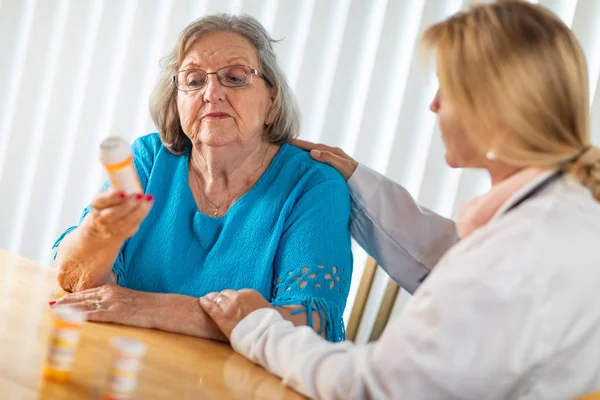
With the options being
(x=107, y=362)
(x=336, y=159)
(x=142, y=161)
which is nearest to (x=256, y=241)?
(x=336, y=159)

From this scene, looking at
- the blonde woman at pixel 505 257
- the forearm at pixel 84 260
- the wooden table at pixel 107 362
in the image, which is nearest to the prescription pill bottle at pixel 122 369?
the wooden table at pixel 107 362

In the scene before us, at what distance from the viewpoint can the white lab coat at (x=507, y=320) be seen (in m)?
0.96

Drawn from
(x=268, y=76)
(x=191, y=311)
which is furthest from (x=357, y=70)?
(x=191, y=311)

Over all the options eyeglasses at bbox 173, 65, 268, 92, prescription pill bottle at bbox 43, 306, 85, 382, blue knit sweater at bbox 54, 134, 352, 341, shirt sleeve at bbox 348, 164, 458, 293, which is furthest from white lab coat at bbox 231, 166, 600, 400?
eyeglasses at bbox 173, 65, 268, 92

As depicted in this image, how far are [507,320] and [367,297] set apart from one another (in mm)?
1035

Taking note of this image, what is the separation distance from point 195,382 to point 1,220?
7.79 ft

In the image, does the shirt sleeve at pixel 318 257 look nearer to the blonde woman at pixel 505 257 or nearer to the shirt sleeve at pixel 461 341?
the blonde woman at pixel 505 257

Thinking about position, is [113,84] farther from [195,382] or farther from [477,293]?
[477,293]

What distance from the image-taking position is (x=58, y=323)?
110 centimetres

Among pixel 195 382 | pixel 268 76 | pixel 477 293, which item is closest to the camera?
pixel 477 293

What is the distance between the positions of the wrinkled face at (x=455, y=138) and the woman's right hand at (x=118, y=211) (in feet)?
1.79

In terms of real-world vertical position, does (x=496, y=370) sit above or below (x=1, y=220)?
above

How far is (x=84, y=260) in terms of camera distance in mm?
1616

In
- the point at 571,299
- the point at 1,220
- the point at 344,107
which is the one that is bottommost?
the point at 1,220
